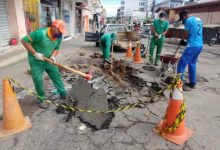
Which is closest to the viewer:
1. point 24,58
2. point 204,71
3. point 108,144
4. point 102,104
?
point 108,144

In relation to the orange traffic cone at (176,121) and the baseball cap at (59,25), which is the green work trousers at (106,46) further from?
the orange traffic cone at (176,121)

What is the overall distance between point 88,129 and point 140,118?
1.03 meters

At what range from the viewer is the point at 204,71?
24.1 ft

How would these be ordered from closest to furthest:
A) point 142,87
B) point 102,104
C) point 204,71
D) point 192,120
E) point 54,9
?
1. point 192,120
2. point 102,104
3. point 142,87
4. point 204,71
5. point 54,9

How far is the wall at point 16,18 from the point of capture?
8.27 meters

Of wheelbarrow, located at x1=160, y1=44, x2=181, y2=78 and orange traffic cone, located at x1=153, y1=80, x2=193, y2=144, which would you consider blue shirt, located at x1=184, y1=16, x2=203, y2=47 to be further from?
orange traffic cone, located at x1=153, y1=80, x2=193, y2=144

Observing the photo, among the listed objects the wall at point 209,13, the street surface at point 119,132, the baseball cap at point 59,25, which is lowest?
the street surface at point 119,132

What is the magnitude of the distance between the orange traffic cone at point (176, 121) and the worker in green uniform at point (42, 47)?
2.11 meters

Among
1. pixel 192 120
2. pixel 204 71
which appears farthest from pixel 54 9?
pixel 192 120

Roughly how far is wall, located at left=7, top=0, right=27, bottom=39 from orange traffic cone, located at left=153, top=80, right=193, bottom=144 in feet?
26.7

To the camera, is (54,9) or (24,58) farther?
(54,9)

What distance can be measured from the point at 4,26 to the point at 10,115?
6.78 metres

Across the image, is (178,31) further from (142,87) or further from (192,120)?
(192,120)

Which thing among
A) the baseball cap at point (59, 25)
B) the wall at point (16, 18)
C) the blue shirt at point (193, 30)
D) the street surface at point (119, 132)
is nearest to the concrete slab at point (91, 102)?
the street surface at point (119, 132)
